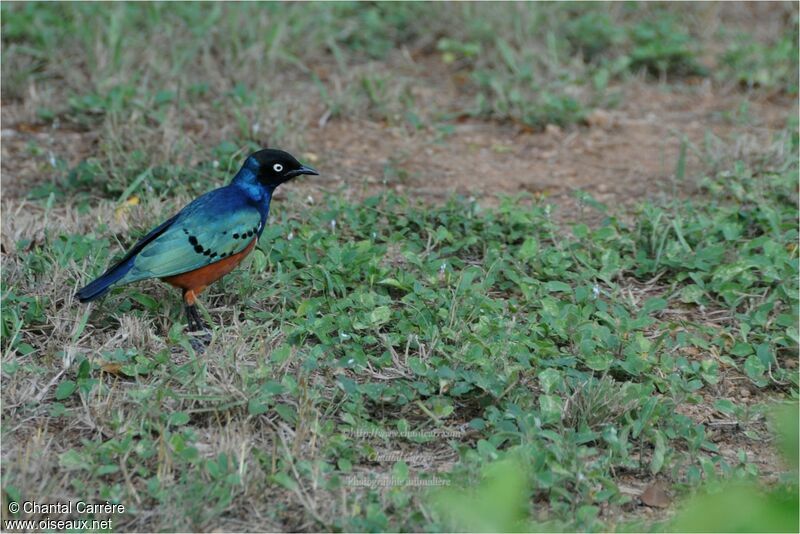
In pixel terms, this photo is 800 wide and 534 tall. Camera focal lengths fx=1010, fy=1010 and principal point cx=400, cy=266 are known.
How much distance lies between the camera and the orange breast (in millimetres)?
4559

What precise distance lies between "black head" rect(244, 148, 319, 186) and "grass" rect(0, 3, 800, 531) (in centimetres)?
39

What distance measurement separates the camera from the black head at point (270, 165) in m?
5.03

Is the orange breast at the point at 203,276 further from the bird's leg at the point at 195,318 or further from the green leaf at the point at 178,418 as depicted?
the green leaf at the point at 178,418

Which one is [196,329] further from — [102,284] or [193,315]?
[102,284]

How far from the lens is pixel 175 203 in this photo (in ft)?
18.7

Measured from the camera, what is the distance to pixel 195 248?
4.55 m

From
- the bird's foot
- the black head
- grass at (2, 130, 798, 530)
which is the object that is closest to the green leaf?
grass at (2, 130, 798, 530)

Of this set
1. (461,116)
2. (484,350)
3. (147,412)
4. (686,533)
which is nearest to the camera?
(686,533)

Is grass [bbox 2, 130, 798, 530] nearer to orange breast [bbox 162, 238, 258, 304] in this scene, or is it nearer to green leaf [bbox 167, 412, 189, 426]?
green leaf [bbox 167, 412, 189, 426]

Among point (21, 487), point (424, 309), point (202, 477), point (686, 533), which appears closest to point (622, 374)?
point (424, 309)

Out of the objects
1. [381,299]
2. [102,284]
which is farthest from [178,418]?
[381,299]

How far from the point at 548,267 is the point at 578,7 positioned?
4156 mm

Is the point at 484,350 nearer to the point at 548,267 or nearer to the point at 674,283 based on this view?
Result: the point at 548,267

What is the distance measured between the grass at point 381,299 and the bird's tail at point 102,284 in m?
0.13
